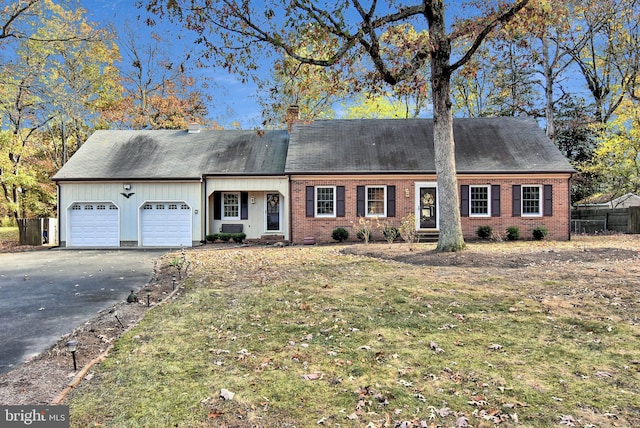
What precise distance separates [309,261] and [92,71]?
952 inches

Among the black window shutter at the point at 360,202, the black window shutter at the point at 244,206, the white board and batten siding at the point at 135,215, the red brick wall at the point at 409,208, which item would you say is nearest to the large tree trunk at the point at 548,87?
the red brick wall at the point at 409,208

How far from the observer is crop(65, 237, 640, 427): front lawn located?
10.4ft

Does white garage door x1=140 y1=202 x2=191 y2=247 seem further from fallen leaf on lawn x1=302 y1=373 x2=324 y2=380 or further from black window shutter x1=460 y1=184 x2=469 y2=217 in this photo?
fallen leaf on lawn x1=302 y1=373 x2=324 y2=380

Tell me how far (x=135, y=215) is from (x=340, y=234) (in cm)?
935

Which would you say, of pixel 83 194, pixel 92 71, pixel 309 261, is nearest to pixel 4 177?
pixel 83 194

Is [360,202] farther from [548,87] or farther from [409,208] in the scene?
[548,87]

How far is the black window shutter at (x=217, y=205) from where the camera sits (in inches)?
798

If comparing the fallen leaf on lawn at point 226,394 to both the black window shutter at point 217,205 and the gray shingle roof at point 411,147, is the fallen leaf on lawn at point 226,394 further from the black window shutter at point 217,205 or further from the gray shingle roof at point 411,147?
the black window shutter at point 217,205

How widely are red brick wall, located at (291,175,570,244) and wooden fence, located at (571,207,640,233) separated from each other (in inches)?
186

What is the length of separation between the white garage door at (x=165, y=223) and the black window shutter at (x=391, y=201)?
354 inches

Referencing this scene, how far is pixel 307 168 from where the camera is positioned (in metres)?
18.7

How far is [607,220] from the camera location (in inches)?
882

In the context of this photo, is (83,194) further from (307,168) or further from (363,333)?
(363,333)

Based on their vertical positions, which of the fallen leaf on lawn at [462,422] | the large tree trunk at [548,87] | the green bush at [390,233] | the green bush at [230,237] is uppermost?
the large tree trunk at [548,87]
